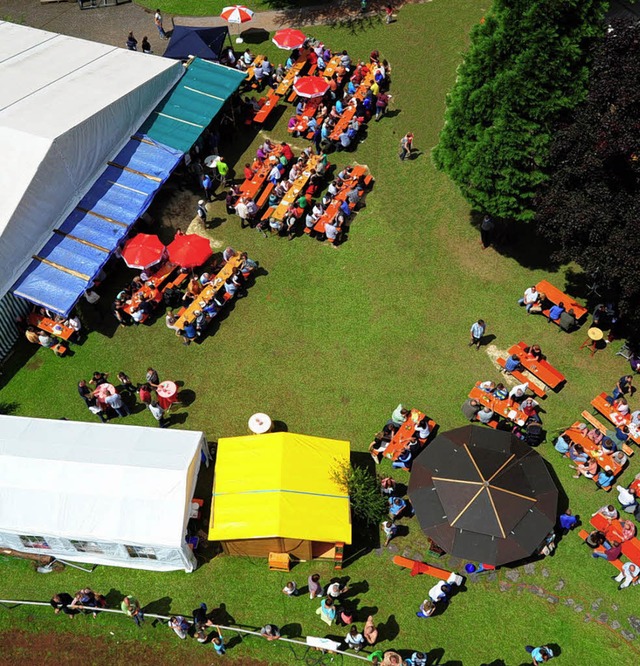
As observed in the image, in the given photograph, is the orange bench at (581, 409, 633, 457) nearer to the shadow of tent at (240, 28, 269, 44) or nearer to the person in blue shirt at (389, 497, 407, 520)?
the person in blue shirt at (389, 497, 407, 520)

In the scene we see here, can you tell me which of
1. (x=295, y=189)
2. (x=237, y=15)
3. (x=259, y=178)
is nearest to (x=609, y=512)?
(x=295, y=189)

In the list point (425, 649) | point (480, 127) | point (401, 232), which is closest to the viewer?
point (425, 649)

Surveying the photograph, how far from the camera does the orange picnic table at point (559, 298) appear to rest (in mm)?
24797

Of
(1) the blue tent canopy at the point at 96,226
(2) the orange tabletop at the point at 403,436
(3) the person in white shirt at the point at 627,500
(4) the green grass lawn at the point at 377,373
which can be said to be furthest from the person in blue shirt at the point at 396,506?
(1) the blue tent canopy at the point at 96,226

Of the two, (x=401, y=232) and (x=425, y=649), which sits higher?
(x=401, y=232)

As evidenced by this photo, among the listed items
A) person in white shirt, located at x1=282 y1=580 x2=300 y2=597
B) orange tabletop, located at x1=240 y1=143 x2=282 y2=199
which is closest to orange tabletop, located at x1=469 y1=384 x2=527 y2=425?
person in white shirt, located at x1=282 y1=580 x2=300 y2=597

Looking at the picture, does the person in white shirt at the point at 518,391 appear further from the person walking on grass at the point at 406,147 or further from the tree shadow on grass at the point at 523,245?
the person walking on grass at the point at 406,147

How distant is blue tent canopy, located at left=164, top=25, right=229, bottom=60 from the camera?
33.3m

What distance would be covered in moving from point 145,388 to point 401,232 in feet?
40.8

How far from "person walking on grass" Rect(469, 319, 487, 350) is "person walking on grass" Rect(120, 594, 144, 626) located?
47.0ft

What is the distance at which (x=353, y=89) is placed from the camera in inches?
1287

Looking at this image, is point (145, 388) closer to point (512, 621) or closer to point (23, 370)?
point (23, 370)

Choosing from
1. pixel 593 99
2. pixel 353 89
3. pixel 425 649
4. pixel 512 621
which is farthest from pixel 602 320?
pixel 353 89

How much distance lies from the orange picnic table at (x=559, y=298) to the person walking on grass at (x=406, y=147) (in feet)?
29.3
